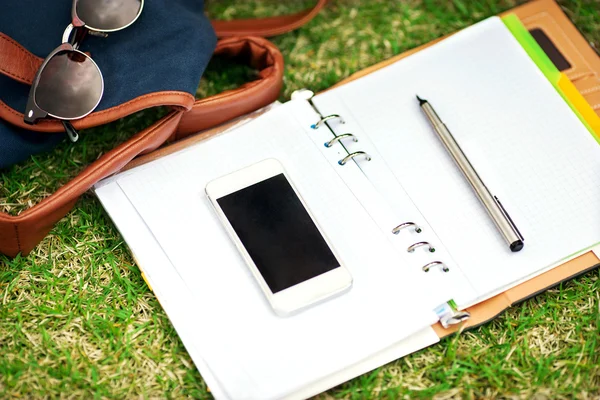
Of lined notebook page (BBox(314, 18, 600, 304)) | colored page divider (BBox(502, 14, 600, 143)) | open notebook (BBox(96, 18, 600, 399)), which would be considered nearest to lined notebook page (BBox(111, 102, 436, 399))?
open notebook (BBox(96, 18, 600, 399))

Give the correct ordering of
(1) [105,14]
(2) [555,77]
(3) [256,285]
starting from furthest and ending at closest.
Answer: (2) [555,77] < (1) [105,14] < (3) [256,285]

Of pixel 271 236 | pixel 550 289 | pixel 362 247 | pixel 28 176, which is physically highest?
pixel 28 176

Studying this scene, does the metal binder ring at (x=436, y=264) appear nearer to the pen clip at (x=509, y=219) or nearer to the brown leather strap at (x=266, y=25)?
the pen clip at (x=509, y=219)

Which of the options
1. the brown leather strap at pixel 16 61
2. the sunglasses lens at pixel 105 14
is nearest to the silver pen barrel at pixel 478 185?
the sunglasses lens at pixel 105 14

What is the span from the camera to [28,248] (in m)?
1.30

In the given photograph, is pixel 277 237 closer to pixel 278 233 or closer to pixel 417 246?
pixel 278 233

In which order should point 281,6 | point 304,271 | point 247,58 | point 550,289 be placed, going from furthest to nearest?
point 281,6 < point 247,58 < point 550,289 < point 304,271

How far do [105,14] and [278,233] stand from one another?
1.79 feet

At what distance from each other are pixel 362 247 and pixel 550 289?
39cm

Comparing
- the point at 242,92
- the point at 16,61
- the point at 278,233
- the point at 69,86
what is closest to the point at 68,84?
the point at 69,86

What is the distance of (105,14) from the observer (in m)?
1.31

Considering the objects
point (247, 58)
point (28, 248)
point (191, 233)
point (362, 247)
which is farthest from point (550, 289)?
point (28, 248)

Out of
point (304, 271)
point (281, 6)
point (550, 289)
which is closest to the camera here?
point (304, 271)

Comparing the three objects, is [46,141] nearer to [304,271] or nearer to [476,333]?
[304,271]
